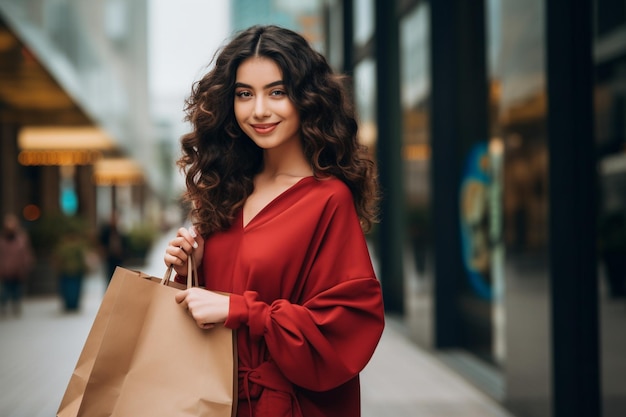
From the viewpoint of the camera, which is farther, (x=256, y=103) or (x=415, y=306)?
(x=415, y=306)

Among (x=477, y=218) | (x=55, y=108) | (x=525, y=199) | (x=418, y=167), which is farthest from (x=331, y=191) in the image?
(x=55, y=108)

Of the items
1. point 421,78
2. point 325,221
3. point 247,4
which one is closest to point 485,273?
point 421,78

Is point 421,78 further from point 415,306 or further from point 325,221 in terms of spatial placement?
point 325,221

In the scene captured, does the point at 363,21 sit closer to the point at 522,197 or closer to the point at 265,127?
the point at 522,197

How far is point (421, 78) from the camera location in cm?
1027

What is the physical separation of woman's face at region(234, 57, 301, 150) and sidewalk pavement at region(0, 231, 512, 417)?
469 centimetres

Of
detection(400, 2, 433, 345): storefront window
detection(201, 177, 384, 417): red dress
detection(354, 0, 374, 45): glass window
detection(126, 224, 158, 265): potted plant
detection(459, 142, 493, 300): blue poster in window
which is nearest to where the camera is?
detection(201, 177, 384, 417): red dress

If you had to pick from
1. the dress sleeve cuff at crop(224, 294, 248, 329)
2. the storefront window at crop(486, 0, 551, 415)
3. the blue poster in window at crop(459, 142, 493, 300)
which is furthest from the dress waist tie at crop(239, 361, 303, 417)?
the blue poster in window at crop(459, 142, 493, 300)

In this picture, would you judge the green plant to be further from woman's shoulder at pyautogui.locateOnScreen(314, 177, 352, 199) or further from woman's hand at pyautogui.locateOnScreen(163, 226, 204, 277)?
woman's shoulder at pyautogui.locateOnScreen(314, 177, 352, 199)

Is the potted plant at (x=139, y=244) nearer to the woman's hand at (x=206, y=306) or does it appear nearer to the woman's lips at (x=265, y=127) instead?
the woman's lips at (x=265, y=127)

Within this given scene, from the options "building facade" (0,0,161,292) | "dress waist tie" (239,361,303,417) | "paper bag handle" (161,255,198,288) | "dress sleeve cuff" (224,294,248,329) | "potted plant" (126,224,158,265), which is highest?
"building facade" (0,0,161,292)

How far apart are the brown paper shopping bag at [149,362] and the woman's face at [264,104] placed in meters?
A: 0.51

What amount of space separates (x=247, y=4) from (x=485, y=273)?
157 meters

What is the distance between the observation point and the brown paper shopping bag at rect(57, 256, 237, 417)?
78.6 inches
